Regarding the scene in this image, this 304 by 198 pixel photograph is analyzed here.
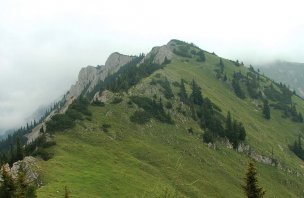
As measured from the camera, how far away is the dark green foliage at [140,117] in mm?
147337

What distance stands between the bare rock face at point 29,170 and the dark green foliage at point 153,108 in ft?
214

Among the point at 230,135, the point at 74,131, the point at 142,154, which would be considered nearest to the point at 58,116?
the point at 74,131

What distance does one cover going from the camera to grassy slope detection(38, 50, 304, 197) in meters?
94.9

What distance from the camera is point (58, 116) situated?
430 feet

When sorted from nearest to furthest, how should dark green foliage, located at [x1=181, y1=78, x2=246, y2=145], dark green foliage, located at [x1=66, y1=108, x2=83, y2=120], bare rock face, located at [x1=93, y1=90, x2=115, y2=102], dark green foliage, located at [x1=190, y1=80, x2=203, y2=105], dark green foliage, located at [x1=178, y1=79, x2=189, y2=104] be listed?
dark green foliage, located at [x1=66, y1=108, x2=83, y2=120]
bare rock face, located at [x1=93, y1=90, x2=115, y2=102]
dark green foliage, located at [x1=181, y1=78, x2=246, y2=145]
dark green foliage, located at [x1=178, y1=79, x2=189, y2=104]
dark green foliage, located at [x1=190, y1=80, x2=203, y2=105]

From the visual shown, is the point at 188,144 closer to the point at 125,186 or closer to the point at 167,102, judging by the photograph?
the point at 167,102

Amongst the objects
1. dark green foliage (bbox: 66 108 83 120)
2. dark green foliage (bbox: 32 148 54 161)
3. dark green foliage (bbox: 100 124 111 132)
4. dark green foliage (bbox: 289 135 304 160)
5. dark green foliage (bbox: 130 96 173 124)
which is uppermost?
dark green foliage (bbox: 130 96 173 124)

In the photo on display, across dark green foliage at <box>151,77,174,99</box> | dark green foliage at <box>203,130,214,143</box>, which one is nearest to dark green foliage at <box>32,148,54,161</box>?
dark green foliage at <box>203,130,214,143</box>

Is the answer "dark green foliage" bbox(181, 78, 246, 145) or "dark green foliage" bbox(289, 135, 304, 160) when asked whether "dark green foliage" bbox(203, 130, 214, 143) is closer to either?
"dark green foliage" bbox(181, 78, 246, 145)

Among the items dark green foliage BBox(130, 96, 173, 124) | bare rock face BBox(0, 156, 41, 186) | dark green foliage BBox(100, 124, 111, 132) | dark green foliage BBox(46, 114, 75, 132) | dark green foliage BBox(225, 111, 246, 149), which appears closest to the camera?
bare rock face BBox(0, 156, 41, 186)

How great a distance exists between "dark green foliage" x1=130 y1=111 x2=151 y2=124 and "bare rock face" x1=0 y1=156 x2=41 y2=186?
53.6 metres

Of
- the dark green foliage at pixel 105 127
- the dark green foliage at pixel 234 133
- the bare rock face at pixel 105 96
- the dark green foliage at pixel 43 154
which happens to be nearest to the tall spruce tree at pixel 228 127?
the dark green foliage at pixel 234 133

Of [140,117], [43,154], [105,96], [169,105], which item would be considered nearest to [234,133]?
[169,105]

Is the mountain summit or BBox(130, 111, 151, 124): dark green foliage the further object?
BBox(130, 111, 151, 124): dark green foliage
